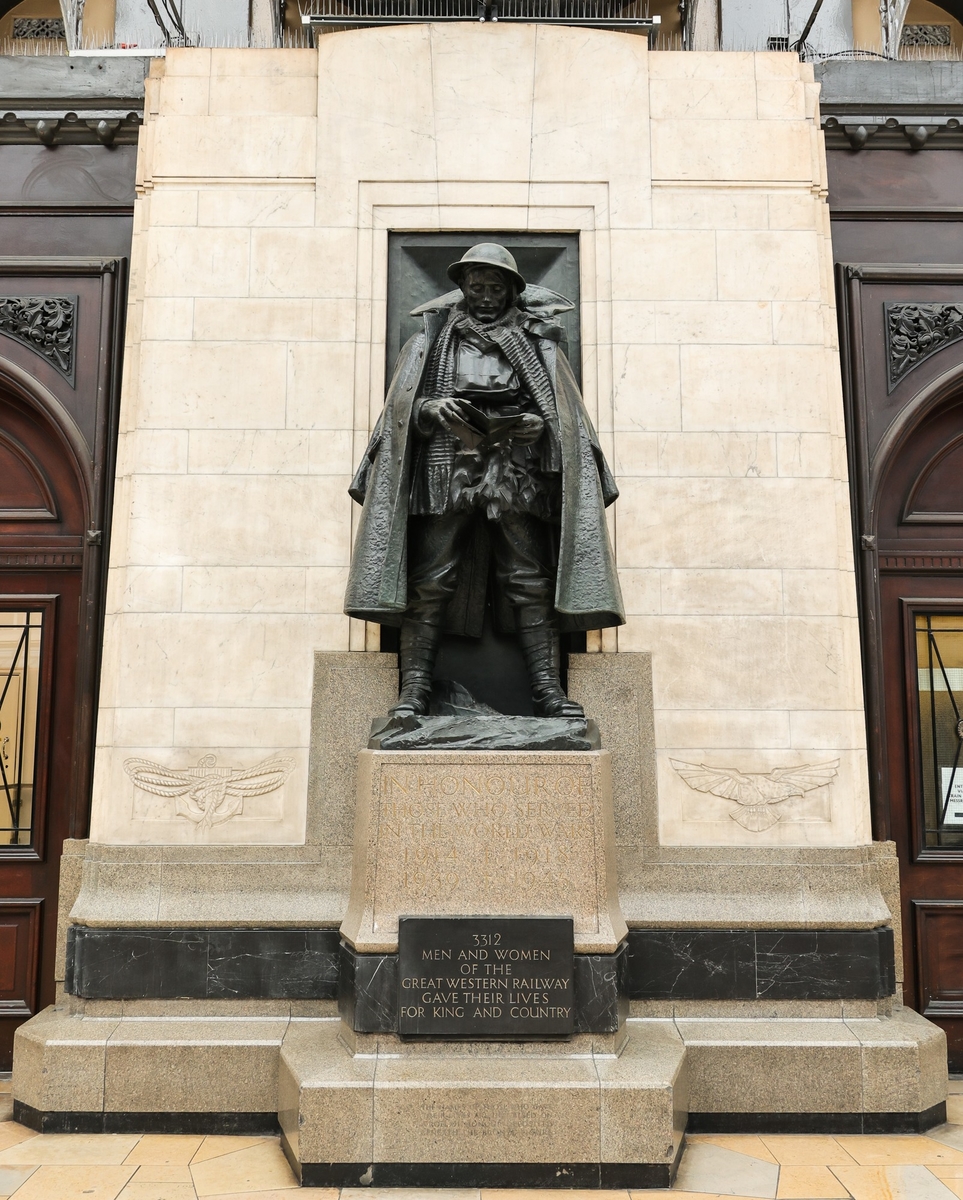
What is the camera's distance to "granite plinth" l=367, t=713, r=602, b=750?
5230 millimetres

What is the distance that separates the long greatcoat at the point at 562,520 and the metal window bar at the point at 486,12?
2642 millimetres

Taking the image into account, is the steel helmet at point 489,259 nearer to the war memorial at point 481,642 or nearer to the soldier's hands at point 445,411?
the war memorial at point 481,642

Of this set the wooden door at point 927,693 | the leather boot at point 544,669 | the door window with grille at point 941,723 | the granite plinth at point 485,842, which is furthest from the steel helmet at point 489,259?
the door window with grille at point 941,723

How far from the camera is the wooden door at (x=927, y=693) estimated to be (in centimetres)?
684

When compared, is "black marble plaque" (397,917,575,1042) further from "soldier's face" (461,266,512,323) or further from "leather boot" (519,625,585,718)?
"soldier's face" (461,266,512,323)

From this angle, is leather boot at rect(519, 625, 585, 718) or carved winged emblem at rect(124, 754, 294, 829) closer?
leather boot at rect(519, 625, 585, 718)

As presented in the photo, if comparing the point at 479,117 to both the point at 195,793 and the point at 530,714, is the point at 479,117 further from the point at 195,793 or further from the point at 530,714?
the point at 195,793

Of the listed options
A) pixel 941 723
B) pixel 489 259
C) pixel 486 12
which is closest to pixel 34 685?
pixel 489 259

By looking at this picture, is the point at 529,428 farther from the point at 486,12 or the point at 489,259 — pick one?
the point at 486,12

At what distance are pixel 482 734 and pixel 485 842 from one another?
1.79 feet

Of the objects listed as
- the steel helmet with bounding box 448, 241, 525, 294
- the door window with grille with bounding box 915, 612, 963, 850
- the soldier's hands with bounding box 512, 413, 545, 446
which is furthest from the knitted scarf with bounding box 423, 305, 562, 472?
the door window with grille with bounding box 915, 612, 963, 850

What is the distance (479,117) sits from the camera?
6676 mm

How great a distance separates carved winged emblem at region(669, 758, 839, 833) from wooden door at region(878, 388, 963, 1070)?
1.08m

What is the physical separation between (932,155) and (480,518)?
14.6ft
